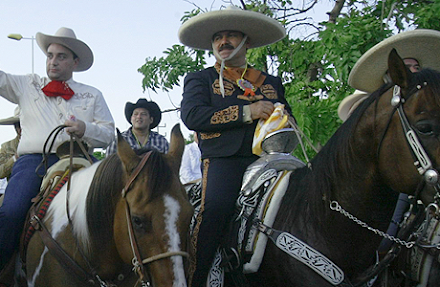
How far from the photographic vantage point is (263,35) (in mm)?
4512

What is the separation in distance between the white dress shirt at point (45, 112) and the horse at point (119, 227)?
Result: 2.17ft

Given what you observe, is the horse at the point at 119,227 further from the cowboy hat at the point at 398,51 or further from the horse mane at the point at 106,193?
the cowboy hat at the point at 398,51

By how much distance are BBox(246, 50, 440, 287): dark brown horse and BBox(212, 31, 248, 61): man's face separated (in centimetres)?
133

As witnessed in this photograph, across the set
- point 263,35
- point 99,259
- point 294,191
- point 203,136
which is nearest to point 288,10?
point 263,35

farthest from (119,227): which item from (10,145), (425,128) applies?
(10,145)

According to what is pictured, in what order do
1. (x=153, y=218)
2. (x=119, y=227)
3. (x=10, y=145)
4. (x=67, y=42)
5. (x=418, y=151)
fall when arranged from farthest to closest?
(x=10, y=145)
(x=67, y=42)
(x=119, y=227)
(x=153, y=218)
(x=418, y=151)

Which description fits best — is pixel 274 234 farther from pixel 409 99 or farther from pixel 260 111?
pixel 409 99

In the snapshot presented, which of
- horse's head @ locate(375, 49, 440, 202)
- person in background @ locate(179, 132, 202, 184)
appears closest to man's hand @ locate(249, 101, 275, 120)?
horse's head @ locate(375, 49, 440, 202)

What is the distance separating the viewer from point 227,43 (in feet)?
13.8

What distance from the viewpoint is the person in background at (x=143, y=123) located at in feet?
24.2

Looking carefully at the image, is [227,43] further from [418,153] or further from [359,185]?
[418,153]

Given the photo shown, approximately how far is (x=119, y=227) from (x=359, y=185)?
4.92ft

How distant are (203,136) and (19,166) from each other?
1576 millimetres

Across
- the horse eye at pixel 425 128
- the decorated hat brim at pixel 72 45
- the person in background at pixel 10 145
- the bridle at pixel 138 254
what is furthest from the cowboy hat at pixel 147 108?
the horse eye at pixel 425 128
